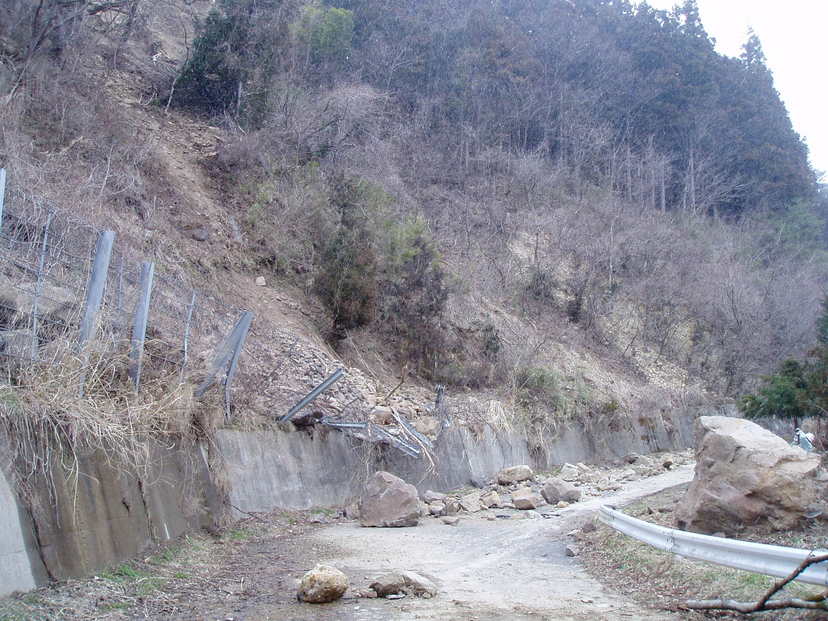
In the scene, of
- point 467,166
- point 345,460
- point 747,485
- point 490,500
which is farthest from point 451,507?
point 467,166

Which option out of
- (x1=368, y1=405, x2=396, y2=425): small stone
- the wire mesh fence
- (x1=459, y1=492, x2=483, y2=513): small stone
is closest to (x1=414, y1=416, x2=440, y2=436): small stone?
(x1=368, y1=405, x2=396, y2=425): small stone

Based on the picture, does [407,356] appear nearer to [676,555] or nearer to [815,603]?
[676,555]

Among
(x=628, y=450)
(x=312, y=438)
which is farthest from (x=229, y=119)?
(x=628, y=450)

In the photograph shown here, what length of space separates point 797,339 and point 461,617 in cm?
3087

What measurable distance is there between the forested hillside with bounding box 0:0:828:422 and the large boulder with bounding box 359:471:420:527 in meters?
6.77

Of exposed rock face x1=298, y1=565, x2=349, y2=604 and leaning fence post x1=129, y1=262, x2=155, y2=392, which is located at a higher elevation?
leaning fence post x1=129, y1=262, x2=155, y2=392

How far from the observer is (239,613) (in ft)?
19.1

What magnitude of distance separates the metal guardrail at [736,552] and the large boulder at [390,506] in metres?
4.08

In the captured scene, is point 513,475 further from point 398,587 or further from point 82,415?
point 82,415

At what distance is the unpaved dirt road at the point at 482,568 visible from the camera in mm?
5836

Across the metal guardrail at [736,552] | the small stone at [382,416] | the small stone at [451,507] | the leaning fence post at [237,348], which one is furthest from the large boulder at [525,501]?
the leaning fence post at [237,348]

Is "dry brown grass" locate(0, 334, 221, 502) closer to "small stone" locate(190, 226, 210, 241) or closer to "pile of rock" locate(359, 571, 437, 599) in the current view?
"pile of rock" locate(359, 571, 437, 599)

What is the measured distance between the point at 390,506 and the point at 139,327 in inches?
193

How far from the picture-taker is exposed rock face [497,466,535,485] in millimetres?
15922
